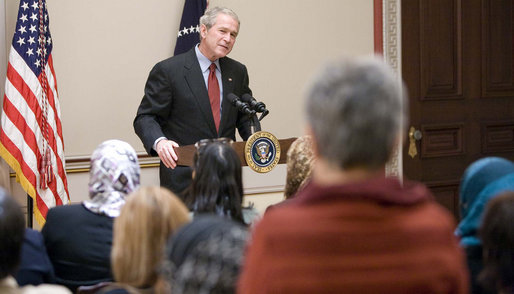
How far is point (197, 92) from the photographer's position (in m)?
4.24

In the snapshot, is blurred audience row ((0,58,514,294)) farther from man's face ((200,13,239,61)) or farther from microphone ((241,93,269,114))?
man's face ((200,13,239,61))

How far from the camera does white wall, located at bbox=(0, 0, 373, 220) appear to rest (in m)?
5.14

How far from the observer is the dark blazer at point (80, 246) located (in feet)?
8.09

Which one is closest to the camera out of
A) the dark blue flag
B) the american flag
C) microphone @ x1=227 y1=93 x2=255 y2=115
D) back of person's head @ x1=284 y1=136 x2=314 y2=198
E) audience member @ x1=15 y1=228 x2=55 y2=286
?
audience member @ x1=15 y1=228 x2=55 y2=286

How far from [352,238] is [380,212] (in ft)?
0.22

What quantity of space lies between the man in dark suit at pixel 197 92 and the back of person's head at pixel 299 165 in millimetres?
1533

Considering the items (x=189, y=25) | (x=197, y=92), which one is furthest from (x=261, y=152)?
(x=189, y=25)

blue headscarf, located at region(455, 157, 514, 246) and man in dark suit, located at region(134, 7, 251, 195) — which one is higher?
man in dark suit, located at region(134, 7, 251, 195)

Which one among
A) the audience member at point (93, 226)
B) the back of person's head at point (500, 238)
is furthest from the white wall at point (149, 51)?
the back of person's head at point (500, 238)

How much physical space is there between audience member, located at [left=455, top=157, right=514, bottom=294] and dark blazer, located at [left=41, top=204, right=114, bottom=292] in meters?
1.17

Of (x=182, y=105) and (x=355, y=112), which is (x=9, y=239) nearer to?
(x=355, y=112)

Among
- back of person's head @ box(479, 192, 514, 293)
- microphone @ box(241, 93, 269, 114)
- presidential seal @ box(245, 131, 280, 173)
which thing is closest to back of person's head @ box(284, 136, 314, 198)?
presidential seal @ box(245, 131, 280, 173)

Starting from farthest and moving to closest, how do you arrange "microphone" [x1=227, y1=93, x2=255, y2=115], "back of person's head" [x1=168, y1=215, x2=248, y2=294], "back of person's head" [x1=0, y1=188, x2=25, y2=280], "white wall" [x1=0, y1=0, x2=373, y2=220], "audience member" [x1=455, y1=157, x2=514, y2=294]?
"white wall" [x1=0, y1=0, x2=373, y2=220], "microphone" [x1=227, y1=93, x2=255, y2=115], "audience member" [x1=455, y1=157, x2=514, y2=294], "back of person's head" [x1=0, y1=188, x2=25, y2=280], "back of person's head" [x1=168, y1=215, x2=248, y2=294]

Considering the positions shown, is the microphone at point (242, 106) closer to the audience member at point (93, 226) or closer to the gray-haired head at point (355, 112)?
the audience member at point (93, 226)
